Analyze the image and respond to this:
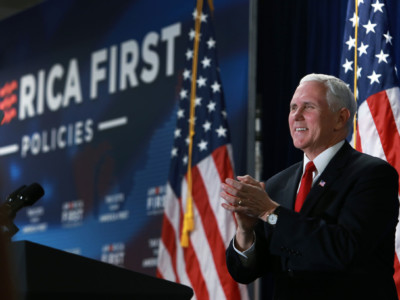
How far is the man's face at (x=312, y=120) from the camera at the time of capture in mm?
2566

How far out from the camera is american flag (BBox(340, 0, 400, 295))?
379cm

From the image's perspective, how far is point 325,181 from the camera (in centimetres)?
238

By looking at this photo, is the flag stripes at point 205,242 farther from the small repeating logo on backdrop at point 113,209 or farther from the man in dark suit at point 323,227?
the man in dark suit at point 323,227

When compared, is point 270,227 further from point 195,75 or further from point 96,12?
point 96,12

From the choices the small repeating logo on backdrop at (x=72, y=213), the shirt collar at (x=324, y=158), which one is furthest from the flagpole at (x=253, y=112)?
the shirt collar at (x=324, y=158)

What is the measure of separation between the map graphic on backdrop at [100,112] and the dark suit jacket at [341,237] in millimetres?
2643

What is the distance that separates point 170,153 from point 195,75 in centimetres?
73

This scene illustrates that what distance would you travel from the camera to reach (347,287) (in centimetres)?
226

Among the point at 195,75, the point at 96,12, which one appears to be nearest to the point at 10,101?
the point at 96,12

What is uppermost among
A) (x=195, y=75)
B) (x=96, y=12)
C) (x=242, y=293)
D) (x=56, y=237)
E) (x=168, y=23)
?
(x=96, y=12)

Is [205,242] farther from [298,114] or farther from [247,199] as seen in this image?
[247,199]

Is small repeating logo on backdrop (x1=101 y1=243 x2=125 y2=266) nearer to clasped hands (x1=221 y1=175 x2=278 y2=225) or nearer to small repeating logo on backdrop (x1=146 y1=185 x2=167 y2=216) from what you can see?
small repeating logo on backdrop (x1=146 y1=185 x2=167 y2=216)

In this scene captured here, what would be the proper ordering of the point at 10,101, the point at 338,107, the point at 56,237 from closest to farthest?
the point at 338,107 → the point at 56,237 → the point at 10,101

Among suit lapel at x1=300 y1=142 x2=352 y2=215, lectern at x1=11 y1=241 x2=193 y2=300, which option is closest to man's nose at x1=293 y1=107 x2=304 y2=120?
suit lapel at x1=300 y1=142 x2=352 y2=215
